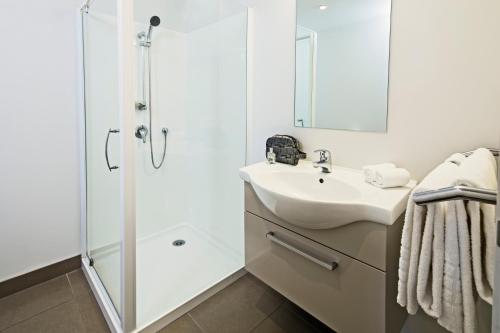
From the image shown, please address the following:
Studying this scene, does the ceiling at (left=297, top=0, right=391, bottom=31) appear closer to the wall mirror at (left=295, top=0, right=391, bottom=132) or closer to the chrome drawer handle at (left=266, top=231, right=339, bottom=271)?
the wall mirror at (left=295, top=0, right=391, bottom=132)

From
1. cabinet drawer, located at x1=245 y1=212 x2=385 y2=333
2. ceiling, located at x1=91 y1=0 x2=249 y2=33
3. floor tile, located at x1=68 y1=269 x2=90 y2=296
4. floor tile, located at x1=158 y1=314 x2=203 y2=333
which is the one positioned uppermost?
ceiling, located at x1=91 y1=0 x2=249 y2=33

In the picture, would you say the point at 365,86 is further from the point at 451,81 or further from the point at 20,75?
the point at 20,75

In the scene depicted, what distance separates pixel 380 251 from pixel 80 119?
6.53ft

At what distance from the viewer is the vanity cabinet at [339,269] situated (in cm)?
94

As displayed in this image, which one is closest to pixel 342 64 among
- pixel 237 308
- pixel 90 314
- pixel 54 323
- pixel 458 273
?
pixel 458 273

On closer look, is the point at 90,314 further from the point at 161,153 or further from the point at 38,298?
the point at 161,153

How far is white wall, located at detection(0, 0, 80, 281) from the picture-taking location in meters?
1.67

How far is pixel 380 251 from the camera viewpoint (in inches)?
36.0

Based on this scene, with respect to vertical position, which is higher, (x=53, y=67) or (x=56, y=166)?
(x=53, y=67)

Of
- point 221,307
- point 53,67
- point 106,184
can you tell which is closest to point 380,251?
point 221,307

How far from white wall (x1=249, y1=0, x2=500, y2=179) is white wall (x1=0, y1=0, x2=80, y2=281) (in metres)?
1.72

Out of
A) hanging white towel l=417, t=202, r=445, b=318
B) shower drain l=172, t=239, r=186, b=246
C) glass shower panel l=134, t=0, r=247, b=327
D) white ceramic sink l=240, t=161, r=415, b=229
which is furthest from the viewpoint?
shower drain l=172, t=239, r=186, b=246

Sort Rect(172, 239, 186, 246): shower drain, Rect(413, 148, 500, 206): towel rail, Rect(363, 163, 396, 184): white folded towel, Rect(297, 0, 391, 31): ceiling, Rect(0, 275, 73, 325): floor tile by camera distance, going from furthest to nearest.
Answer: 1. Rect(172, 239, 186, 246): shower drain
2. Rect(0, 275, 73, 325): floor tile
3. Rect(297, 0, 391, 31): ceiling
4. Rect(363, 163, 396, 184): white folded towel
5. Rect(413, 148, 500, 206): towel rail

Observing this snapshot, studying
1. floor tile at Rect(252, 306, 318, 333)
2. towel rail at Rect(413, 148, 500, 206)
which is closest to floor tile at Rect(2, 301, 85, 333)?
floor tile at Rect(252, 306, 318, 333)
